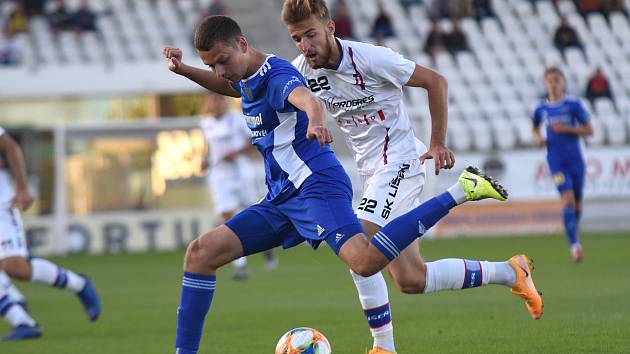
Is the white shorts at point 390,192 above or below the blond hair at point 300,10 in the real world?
below

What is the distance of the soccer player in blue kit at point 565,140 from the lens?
1481 cm

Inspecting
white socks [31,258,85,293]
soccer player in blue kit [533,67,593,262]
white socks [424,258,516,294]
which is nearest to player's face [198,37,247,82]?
white socks [424,258,516,294]

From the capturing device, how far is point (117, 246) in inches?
839

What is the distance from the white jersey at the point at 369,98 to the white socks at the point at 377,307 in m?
0.80

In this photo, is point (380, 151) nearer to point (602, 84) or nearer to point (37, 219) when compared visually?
point (37, 219)

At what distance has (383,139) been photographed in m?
7.37

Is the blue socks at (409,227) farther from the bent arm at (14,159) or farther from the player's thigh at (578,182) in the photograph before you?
the player's thigh at (578,182)

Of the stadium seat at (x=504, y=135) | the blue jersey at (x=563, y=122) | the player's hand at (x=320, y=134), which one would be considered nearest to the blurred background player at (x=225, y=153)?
the blue jersey at (x=563, y=122)

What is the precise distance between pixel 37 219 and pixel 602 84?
37.4 ft

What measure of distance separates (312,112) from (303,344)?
162cm

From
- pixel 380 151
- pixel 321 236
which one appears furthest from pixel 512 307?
pixel 321 236

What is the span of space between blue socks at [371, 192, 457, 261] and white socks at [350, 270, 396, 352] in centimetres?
58

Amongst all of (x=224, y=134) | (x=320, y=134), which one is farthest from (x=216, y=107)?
(x=320, y=134)

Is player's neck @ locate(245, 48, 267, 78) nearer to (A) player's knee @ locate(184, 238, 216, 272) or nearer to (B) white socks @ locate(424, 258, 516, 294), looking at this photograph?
(A) player's knee @ locate(184, 238, 216, 272)
